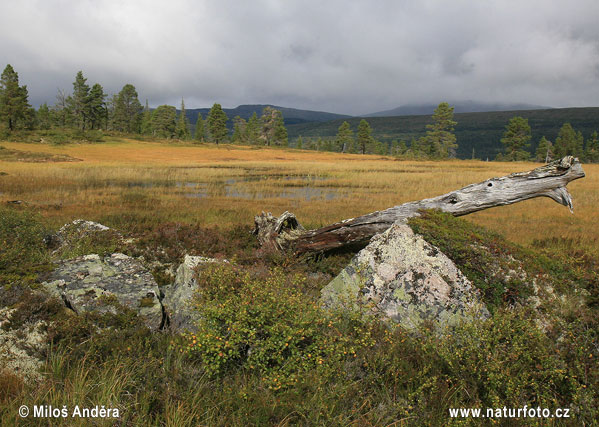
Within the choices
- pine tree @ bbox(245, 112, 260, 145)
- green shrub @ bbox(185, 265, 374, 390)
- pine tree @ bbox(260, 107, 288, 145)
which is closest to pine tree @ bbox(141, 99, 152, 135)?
pine tree @ bbox(245, 112, 260, 145)

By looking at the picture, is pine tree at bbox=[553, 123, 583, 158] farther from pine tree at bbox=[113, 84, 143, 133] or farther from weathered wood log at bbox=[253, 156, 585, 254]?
pine tree at bbox=[113, 84, 143, 133]

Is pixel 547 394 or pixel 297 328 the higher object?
pixel 297 328

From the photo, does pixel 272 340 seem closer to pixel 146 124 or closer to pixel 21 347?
pixel 21 347

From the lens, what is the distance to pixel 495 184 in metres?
8.14

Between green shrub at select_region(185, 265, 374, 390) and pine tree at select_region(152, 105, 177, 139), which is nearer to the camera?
green shrub at select_region(185, 265, 374, 390)

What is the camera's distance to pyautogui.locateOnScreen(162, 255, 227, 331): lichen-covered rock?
4.62 m

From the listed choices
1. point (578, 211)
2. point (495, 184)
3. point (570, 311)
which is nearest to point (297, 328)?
point (570, 311)

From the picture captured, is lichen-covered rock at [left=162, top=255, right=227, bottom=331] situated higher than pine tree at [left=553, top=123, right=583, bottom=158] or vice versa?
pine tree at [left=553, top=123, right=583, bottom=158]

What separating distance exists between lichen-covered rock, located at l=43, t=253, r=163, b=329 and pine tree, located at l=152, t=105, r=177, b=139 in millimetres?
97920

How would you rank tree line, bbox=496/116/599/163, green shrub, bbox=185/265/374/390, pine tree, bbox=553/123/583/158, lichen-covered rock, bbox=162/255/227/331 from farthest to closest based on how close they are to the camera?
pine tree, bbox=553/123/583/158 → tree line, bbox=496/116/599/163 → lichen-covered rock, bbox=162/255/227/331 → green shrub, bbox=185/265/374/390

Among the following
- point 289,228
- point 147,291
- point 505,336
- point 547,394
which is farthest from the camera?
point 289,228

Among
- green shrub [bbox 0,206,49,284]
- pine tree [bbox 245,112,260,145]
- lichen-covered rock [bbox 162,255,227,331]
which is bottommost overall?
lichen-covered rock [bbox 162,255,227,331]

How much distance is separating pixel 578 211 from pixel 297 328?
17.0 metres

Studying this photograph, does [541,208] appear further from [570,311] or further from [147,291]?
[147,291]
